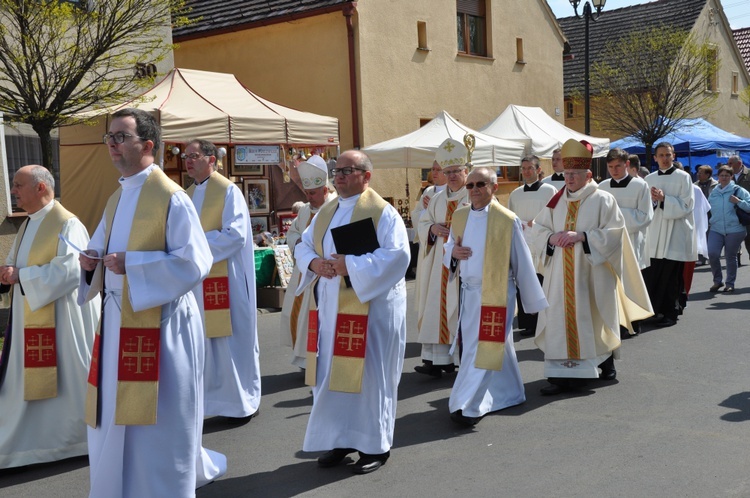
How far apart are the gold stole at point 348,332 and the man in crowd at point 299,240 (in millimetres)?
1491

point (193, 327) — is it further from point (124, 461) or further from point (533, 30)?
point (533, 30)

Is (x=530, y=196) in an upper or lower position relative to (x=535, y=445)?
upper

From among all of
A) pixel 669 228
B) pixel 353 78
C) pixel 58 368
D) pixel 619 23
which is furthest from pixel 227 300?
pixel 619 23

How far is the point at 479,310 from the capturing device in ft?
22.1

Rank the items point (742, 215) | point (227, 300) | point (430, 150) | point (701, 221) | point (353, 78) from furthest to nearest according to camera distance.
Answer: point (353, 78)
point (430, 150)
point (701, 221)
point (742, 215)
point (227, 300)

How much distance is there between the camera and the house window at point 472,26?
875 inches

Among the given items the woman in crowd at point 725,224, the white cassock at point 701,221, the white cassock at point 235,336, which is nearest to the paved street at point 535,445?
the white cassock at point 235,336

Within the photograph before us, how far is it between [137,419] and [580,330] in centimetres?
414

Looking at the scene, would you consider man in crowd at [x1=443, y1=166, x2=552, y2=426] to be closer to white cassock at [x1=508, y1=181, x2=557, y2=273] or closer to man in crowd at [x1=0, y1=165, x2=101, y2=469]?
man in crowd at [x1=0, y1=165, x2=101, y2=469]

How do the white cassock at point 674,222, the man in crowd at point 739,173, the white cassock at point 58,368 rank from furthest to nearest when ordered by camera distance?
the man in crowd at point 739,173 → the white cassock at point 674,222 → the white cassock at point 58,368

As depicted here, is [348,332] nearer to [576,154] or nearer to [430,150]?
[576,154]

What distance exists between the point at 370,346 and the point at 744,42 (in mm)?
39083

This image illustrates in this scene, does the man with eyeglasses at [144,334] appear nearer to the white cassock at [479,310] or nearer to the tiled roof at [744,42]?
the white cassock at [479,310]

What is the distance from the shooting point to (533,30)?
2436 cm
